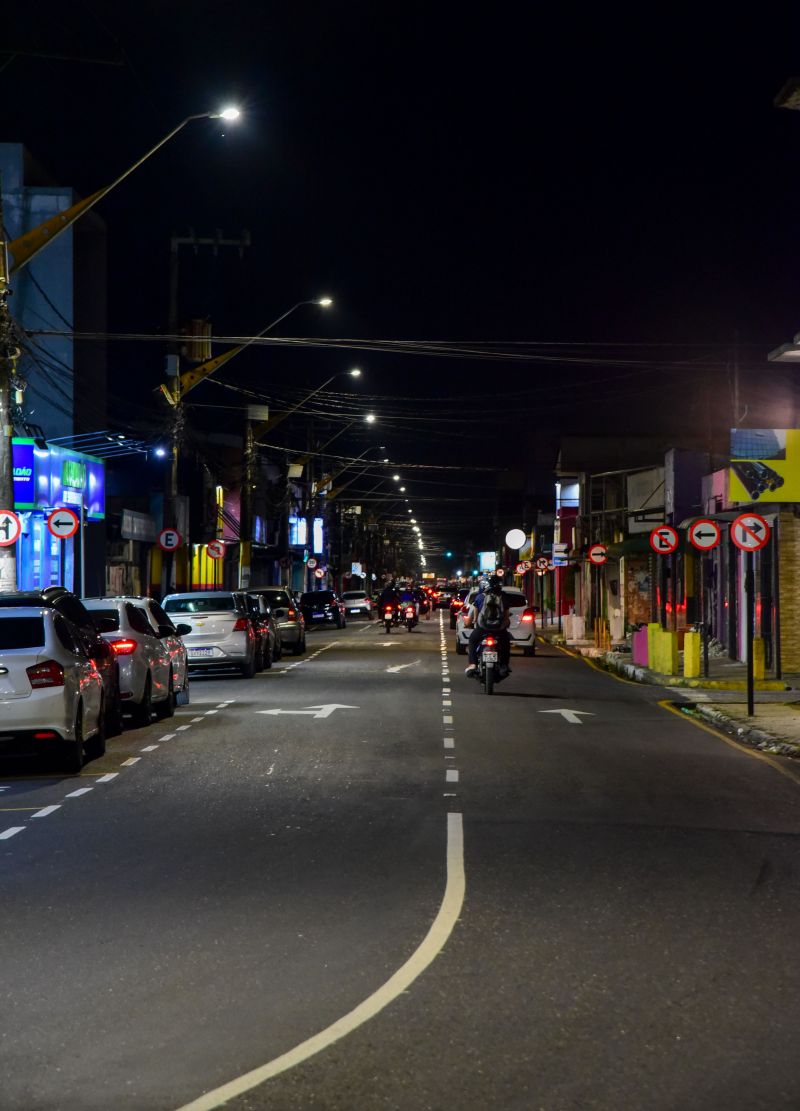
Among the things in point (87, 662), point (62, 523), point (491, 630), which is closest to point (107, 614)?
point (87, 662)

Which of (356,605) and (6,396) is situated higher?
(6,396)

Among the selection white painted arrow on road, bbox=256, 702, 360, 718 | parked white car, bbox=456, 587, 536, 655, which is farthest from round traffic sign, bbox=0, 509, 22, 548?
parked white car, bbox=456, 587, 536, 655

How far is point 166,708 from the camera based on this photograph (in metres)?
22.0

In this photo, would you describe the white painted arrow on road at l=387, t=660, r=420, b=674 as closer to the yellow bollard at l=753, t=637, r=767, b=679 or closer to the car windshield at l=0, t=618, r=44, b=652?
the yellow bollard at l=753, t=637, r=767, b=679

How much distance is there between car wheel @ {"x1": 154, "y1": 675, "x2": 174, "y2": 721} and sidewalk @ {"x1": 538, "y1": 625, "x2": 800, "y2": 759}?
7.82 metres

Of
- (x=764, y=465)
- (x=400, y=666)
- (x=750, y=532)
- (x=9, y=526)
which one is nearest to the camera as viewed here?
(x=750, y=532)

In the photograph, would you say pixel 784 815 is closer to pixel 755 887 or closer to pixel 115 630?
pixel 755 887

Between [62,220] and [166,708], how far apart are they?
24.7ft

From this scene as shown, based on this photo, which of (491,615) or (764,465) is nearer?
(491,615)

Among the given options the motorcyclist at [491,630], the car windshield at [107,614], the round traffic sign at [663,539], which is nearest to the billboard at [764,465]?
the round traffic sign at [663,539]

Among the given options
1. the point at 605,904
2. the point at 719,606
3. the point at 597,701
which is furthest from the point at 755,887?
the point at 719,606

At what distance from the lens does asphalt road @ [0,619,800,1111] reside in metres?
5.61

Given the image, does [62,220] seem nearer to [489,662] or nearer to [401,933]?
[489,662]

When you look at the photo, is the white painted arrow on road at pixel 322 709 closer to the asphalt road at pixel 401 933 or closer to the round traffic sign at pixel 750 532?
the asphalt road at pixel 401 933
